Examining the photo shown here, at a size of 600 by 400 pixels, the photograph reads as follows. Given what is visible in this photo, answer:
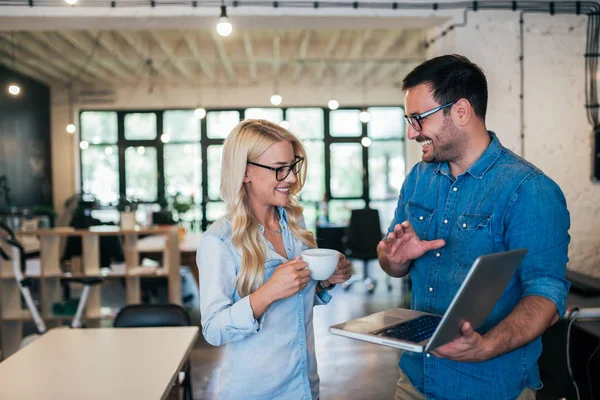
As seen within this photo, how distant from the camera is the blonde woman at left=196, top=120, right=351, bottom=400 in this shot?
149 centimetres

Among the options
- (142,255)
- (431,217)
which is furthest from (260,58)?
(431,217)

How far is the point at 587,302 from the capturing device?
2.88 m

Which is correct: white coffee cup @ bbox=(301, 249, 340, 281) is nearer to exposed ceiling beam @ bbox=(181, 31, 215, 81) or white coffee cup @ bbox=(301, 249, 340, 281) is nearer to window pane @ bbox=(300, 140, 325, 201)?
exposed ceiling beam @ bbox=(181, 31, 215, 81)

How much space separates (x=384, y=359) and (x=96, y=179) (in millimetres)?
8785

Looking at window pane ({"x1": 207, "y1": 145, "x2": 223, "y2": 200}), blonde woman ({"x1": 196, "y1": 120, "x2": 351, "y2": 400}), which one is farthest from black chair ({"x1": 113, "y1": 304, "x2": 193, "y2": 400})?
window pane ({"x1": 207, "y1": 145, "x2": 223, "y2": 200})

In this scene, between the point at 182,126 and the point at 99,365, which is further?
the point at 182,126

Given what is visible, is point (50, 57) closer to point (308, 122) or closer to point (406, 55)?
point (308, 122)

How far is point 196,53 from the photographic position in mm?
7922

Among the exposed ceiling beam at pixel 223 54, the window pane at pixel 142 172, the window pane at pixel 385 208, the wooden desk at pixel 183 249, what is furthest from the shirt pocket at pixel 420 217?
the window pane at pixel 142 172

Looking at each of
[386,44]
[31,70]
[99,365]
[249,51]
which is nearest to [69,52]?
[31,70]

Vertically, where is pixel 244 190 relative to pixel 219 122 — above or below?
below

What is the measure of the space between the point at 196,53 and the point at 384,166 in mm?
5345

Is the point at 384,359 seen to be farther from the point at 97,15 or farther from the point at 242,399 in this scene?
the point at 97,15

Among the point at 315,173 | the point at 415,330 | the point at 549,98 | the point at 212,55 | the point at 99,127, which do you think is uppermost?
the point at 212,55
